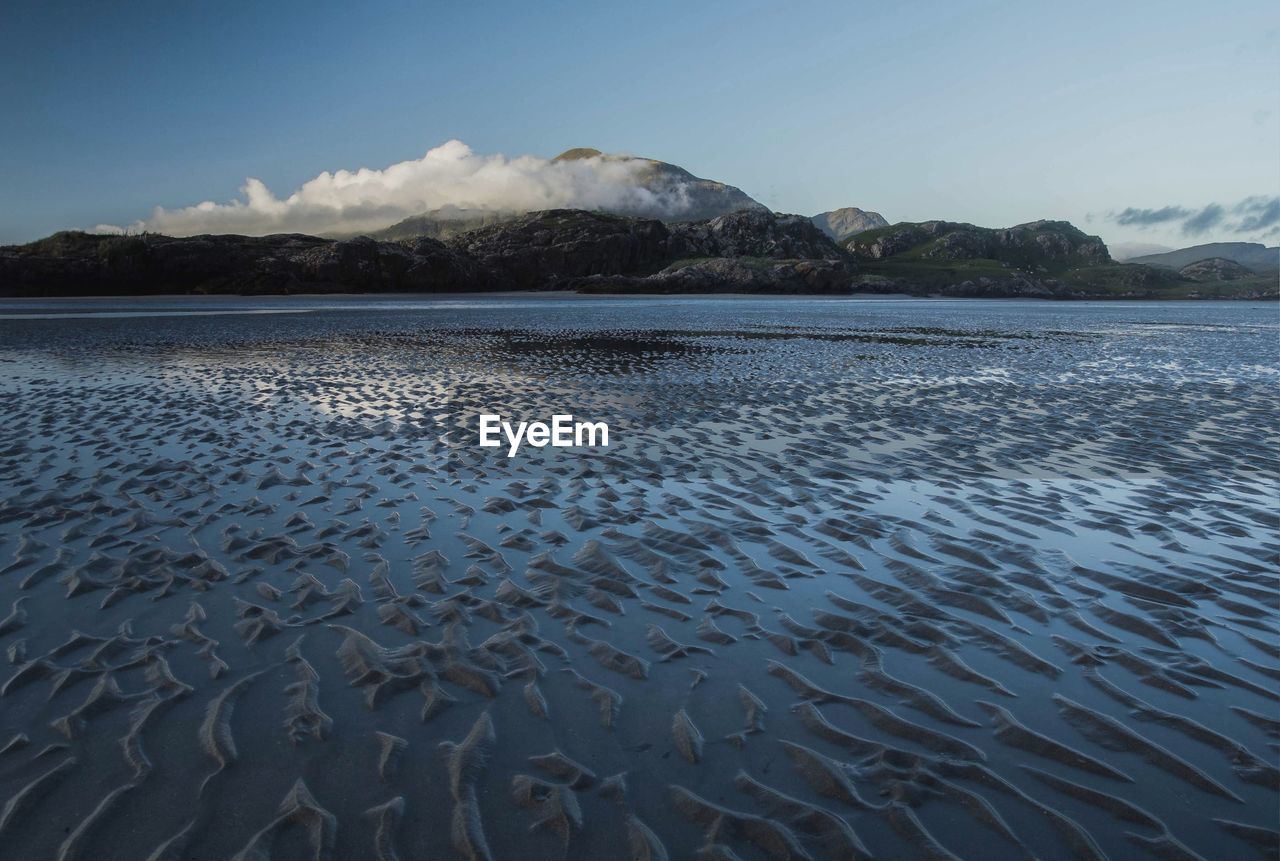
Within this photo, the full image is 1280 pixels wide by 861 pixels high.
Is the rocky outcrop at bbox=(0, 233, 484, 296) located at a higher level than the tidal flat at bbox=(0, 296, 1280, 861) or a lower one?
higher

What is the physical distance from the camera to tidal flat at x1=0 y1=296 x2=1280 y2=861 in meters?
5.41

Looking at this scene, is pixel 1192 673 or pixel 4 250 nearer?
pixel 1192 673

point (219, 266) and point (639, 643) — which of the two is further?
point (219, 266)

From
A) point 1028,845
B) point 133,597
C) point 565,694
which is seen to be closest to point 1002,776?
point 1028,845

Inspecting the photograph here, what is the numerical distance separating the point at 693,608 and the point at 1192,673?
5404 mm

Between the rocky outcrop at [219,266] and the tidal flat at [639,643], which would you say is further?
the rocky outcrop at [219,266]

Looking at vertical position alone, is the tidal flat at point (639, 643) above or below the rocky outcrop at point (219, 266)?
below

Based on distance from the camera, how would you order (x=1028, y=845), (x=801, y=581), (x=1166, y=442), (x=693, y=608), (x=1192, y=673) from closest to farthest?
(x=1028, y=845), (x=1192, y=673), (x=693, y=608), (x=801, y=581), (x=1166, y=442)

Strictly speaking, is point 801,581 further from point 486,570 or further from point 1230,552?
point 1230,552

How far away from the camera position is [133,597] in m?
9.27

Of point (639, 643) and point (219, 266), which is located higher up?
point (219, 266)

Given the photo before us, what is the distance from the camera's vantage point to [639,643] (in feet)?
27.0

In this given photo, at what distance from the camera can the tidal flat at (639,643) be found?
5410mm

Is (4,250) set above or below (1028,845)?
above
